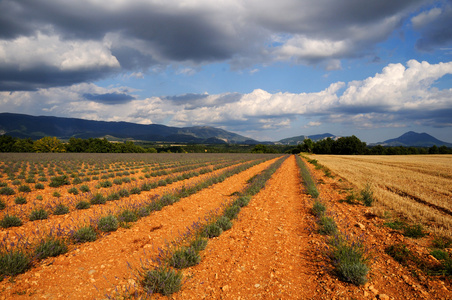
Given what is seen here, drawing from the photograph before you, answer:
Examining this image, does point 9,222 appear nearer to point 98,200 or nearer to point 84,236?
point 84,236

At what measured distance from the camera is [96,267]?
187 inches

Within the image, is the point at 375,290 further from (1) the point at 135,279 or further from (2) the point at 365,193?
(2) the point at 365,193

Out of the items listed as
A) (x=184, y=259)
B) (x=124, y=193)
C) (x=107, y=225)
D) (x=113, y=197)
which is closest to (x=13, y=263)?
(x=107, y=225)

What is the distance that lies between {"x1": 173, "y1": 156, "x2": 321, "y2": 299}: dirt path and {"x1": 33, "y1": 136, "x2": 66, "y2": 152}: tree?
109 metres

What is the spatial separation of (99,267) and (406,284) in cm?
647

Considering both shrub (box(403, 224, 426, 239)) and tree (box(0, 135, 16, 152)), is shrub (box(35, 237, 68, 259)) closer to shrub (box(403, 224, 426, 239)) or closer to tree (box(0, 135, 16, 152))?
shrub (box(403, 224, 426, 239))

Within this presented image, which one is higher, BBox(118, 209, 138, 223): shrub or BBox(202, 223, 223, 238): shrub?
BBox(202, 223, 223, 238): shrub

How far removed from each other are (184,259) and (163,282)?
0.83m

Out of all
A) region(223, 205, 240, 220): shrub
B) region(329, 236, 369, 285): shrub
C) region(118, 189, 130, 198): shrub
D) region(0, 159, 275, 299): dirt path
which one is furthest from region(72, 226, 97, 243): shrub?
region(329, 236, 369, 285): shrub

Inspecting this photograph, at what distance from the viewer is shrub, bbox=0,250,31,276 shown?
416 centimetres

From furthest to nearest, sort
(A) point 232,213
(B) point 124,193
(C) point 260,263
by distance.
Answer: (B) point 124,193 → (A) point 232,213 → (C) point 260,263

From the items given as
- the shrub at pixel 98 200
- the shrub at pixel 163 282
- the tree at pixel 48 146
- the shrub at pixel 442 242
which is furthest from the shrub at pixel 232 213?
the tree at pixel 48 146

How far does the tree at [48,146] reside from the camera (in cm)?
8542

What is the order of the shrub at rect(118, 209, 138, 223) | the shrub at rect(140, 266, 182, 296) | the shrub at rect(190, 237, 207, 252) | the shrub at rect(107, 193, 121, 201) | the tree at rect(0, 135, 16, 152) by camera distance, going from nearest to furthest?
the shrub at rect(140, 266, 182, 296) < the shrub at rect(190, 237, 207, 252) < the shrub at rect(118, 209, 138, 223) < the shrub at rect(107, 193, 121, 201) < the tree at rect(0, 135, 16, 152)
